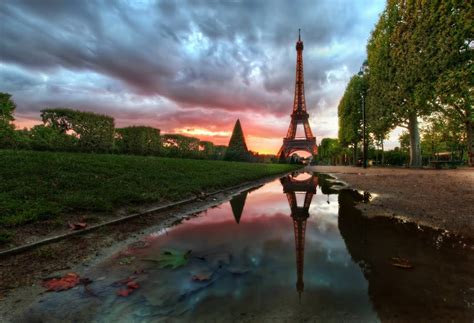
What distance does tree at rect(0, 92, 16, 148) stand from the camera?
9453 millimetres

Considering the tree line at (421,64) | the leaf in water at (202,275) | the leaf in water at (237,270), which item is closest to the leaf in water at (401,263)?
the leaf in water at (237,270)

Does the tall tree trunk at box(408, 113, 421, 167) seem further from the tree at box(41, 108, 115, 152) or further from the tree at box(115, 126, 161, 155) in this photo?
the tree at box(41, 108, 115, 152)

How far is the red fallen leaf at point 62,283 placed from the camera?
93.0 inches

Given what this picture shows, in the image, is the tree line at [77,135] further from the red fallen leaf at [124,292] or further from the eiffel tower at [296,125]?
the eiffel tower at [296,125]

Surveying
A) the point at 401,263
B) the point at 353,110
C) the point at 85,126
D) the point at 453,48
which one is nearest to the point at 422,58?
the point at 453,48

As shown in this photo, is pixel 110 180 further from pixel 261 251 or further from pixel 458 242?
pixel 458 242

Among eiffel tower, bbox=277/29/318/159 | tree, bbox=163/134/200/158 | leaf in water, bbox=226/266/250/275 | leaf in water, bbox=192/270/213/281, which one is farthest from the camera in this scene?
eiffel tower, bbox=277/29/318/159

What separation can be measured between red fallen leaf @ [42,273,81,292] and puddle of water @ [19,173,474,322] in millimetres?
115

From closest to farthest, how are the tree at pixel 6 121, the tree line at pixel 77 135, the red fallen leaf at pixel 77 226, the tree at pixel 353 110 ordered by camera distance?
the red fallen leaf at pixel 77 226
the tree at pixel 6 121
the tree line at pixel 77 135
the tree at pixel 353 110

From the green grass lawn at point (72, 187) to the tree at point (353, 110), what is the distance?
28093mm

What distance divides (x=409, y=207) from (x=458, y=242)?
8.84 feet

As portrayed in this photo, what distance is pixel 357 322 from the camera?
6.03ft

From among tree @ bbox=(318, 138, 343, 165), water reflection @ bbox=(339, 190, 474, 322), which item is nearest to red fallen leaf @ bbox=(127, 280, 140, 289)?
water reflection @ bbox=(339, 190, 474, 322)

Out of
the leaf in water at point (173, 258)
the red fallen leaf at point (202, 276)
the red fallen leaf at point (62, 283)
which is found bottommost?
the leaf in water at point (173, 258)
